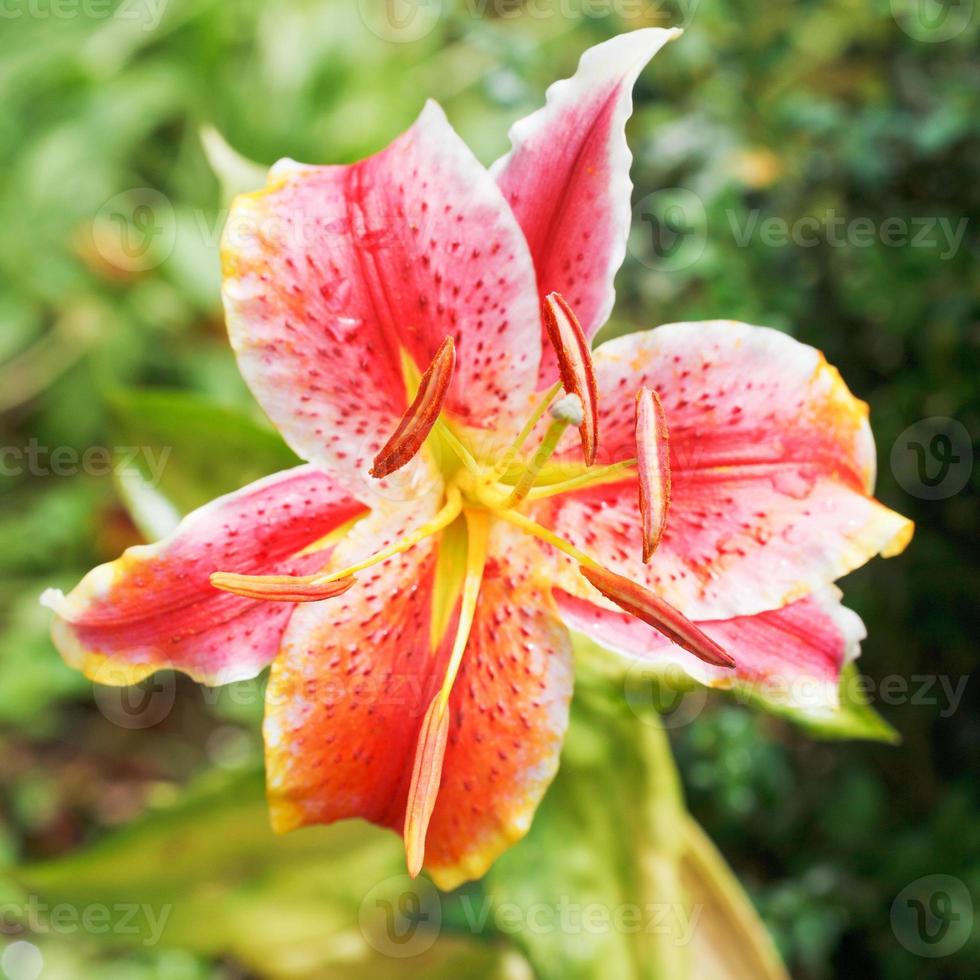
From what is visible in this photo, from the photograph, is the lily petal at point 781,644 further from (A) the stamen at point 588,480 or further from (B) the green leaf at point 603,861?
(B) the green leaf at point 603,861

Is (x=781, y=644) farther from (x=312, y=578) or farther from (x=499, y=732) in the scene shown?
(x=312, y=578)

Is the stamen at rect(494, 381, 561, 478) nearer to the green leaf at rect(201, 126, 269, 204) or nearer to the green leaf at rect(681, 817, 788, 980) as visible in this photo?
the green leaf at rect(201, 126, 269, 204)

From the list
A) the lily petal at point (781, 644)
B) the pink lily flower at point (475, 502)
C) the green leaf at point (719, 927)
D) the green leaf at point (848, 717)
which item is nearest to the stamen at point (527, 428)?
the pink lily flower at point (475, 502)

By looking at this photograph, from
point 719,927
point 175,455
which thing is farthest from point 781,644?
point 175,455

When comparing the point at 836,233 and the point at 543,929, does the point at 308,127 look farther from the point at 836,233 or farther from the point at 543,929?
the point at 543,929

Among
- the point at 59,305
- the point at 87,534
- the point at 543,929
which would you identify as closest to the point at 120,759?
the point at 87,534

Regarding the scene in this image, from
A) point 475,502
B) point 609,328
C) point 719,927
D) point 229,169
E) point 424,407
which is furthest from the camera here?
point 609,328
